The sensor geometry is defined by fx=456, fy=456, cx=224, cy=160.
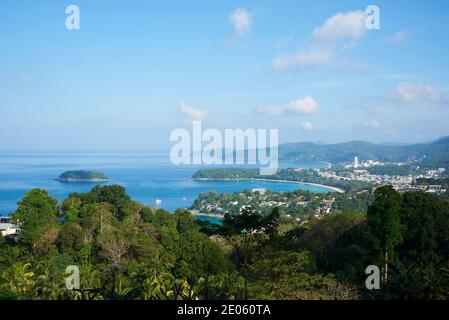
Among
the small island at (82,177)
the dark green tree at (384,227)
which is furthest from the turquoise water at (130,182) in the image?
the dark green tree at (384,227)

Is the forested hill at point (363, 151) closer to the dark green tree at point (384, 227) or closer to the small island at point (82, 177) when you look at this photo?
the small island at point (82, 177)

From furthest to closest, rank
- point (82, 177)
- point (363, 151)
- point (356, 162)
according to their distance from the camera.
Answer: point (363, 151) → point (356, 162) → point (82, 177)

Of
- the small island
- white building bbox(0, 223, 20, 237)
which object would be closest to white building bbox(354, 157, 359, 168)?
the small island

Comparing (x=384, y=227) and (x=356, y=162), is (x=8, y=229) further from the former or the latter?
(x=356, y=162)

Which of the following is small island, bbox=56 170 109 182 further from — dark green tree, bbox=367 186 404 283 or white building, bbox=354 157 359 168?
dark green tree, bbox=367 186 404 283

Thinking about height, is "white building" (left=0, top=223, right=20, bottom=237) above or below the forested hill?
below

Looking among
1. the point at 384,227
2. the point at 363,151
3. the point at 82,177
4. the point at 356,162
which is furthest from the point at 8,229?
the point at 363,151
